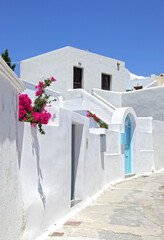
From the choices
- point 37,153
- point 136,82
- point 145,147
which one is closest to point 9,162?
point 37,153

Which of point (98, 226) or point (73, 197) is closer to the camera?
point (98, 226)

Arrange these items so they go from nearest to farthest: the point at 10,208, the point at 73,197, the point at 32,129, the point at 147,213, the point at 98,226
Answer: the point at 10,208
the point at 32,129
the point at 98,226
the point at 147,213
the point at 73,197

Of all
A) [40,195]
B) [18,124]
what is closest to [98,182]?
[40,195]

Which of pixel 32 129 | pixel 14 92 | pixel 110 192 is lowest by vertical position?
pixel 110 192

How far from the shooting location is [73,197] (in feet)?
27.3

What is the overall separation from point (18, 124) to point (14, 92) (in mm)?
526

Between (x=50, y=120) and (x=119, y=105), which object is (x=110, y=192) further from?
(x=119, y=105)

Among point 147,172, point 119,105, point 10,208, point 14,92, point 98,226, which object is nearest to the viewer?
point 10,208

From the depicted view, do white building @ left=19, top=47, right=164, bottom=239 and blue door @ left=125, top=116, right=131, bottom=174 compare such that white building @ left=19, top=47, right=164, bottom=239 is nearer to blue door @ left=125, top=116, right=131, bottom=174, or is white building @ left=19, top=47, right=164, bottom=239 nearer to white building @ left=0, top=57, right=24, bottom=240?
blue door @ left=125, top=116, right=131, bottom=174

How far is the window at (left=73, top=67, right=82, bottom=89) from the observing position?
66.1 feet

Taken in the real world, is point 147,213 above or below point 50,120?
below

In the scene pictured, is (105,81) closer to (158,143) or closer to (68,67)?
(68,67)

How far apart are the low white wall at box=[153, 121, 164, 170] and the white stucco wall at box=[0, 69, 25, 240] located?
14050 mm

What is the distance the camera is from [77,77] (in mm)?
20312
